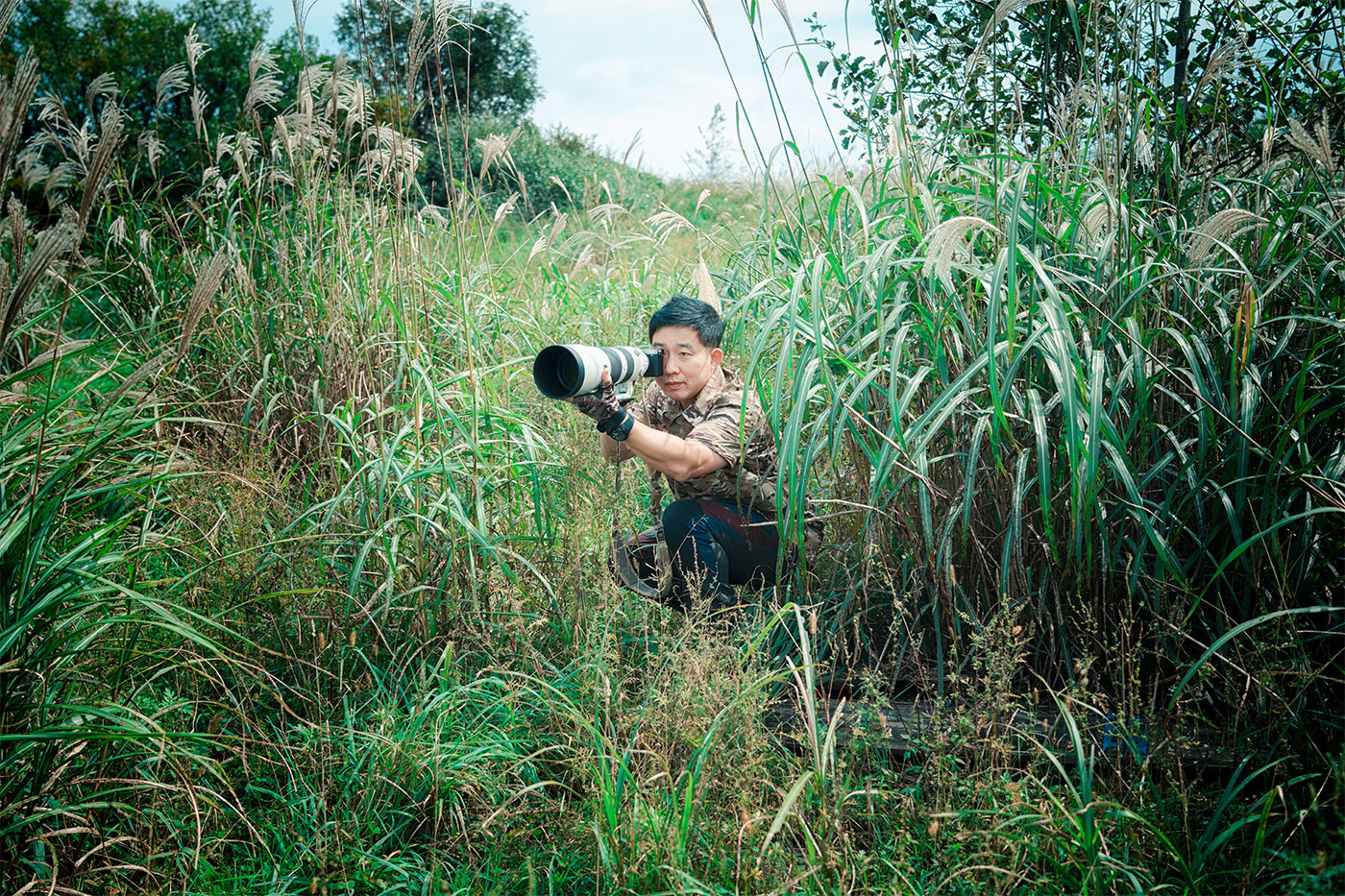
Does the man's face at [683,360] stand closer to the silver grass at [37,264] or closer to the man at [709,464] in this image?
the man at [709,464]

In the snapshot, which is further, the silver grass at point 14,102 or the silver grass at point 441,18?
the silver grass at point 441,18

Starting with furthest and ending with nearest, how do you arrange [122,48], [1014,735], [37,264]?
[122,48] → [1014,735] → [37,264]

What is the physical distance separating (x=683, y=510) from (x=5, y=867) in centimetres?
161

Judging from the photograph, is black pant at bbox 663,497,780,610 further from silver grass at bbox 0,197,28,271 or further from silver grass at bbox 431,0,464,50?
silver grass at bbox 0,197,28,271

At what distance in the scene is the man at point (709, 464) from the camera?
87.4 inches

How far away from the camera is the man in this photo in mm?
2219

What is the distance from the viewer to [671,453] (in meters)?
2.10

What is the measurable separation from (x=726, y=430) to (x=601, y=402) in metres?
0.46

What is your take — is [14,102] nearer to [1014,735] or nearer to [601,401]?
[601,401]

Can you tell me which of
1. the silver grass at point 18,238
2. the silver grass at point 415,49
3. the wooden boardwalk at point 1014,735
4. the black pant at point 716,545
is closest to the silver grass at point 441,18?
the silver grass at point 415,49

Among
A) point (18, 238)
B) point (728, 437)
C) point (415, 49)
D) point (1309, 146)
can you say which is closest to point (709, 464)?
point (728, 437)

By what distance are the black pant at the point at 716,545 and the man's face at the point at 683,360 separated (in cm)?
35

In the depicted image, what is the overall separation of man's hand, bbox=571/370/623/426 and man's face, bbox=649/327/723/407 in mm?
399

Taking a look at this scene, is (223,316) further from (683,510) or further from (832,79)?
(832,79)
